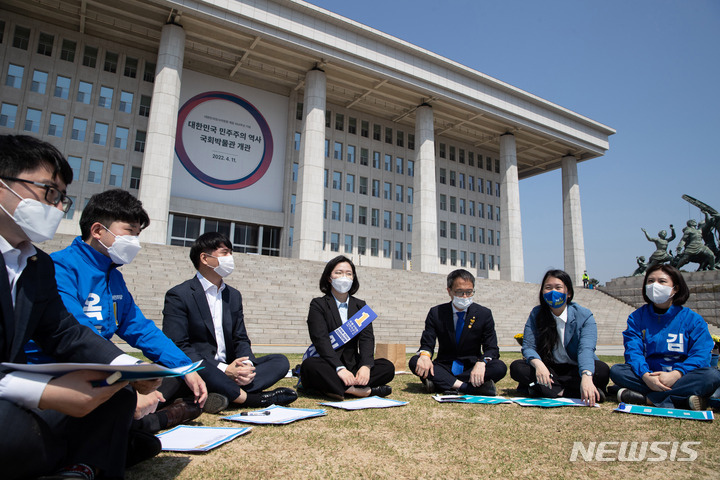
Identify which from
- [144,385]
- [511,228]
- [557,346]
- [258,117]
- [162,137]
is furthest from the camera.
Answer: [511,228]

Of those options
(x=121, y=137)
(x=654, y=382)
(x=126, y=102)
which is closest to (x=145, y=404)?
(x=654, y=382)

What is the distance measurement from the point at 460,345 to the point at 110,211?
156 inches

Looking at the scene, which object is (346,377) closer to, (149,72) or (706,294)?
(706,294)

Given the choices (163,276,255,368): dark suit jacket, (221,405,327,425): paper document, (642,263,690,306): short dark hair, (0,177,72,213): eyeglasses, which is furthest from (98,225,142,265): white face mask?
(642,263,690,306): short dark hair

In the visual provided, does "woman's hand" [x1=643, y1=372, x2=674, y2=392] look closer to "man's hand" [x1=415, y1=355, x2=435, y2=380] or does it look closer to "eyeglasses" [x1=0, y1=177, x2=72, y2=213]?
"man's hand" [x1=415, y1=355, x2=435, y2=380]

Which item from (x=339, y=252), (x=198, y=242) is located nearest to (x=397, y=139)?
(x=339, y=252)

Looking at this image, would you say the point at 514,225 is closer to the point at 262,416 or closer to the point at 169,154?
the point at 169,154

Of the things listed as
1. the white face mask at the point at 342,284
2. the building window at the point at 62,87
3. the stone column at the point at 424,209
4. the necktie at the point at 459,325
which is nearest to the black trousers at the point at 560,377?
the necktie at the point at 459,325

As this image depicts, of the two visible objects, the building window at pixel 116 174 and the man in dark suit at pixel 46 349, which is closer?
the man in dark suit at pixel 46 349

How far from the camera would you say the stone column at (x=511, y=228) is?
3569 cm

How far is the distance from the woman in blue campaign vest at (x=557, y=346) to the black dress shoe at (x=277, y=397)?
2.56 metres

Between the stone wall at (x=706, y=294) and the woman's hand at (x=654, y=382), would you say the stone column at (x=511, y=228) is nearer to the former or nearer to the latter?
the stone wall at (x=706, y=294)

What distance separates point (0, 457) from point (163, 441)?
1438 mm

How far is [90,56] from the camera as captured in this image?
29.0m
